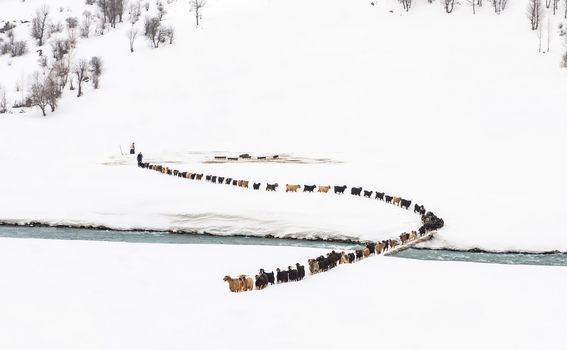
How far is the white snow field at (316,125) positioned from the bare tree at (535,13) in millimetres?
1264

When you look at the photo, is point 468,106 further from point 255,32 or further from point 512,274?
point 512,274

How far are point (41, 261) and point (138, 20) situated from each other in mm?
71855

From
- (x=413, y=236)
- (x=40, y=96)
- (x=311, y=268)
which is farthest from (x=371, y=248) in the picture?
(x=40, y=96)

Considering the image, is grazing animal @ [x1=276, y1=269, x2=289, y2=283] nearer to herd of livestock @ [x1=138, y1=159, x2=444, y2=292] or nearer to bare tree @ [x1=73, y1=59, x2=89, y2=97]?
herd of livestock @ [x1=138, y1=159, x2=444, y2=292]

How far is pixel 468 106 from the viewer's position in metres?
50.9

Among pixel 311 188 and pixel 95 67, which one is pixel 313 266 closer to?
pixel 311 188

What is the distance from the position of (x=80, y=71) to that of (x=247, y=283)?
5989 centimetres

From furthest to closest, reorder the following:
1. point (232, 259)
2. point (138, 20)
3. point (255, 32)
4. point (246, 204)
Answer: point (138, 20), point (255, 32), point (246, 204), point (232, 259)

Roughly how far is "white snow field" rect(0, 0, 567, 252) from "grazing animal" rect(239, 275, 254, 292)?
889 cm

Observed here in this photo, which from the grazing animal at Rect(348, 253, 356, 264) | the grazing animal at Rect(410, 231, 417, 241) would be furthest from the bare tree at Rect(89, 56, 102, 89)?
the grazing animal at Rect(348, 253, 356, 264)

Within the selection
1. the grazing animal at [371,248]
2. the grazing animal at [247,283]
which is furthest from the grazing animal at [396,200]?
the grazing animal at [247,283]

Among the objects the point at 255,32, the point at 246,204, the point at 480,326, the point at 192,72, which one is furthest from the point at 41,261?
the point at 255,32

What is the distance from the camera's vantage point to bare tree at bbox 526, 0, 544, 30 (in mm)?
60438

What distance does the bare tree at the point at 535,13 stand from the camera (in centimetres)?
6044
